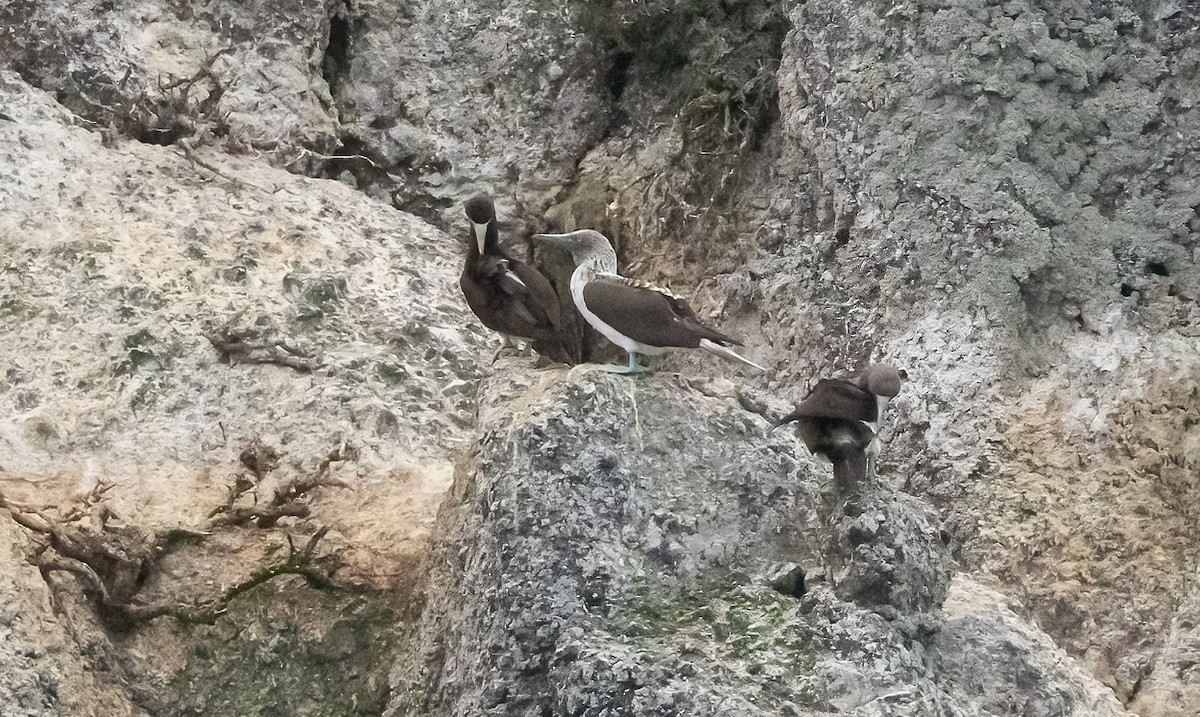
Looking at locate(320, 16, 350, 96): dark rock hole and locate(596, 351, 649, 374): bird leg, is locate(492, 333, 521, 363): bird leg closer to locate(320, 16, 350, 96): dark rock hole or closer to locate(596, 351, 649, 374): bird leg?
locate(596, 351, 649, 374): bird leg

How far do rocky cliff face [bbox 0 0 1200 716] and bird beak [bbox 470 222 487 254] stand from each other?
2.05 feet

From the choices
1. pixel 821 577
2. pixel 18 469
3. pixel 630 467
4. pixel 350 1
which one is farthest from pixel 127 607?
pixel 350 1

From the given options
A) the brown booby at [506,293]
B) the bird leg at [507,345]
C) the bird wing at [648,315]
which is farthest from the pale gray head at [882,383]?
the bird leg at [507,345]

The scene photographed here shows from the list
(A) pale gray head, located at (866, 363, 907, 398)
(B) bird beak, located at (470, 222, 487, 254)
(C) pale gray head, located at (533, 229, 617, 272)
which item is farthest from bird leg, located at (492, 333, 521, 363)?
(A) pale gray head, located at (866, 363, 907, 398)

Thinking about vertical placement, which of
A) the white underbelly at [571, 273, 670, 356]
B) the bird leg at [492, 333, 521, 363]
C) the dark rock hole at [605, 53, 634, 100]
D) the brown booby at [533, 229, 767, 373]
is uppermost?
the dark rock hole at [605, 53, 634, 100]

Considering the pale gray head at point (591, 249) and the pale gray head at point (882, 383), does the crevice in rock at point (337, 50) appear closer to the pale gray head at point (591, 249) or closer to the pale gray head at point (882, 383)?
the pale gray head at point (591, 249)

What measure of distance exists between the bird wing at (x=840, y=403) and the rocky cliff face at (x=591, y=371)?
0.81 ft

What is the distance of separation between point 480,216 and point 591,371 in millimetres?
1147

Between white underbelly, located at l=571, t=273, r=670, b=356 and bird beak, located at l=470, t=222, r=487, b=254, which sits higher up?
white underbelly, located at l=571, t=273, r=670, b=356

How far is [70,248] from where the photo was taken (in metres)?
5.71

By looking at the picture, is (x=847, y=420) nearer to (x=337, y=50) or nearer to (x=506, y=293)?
(x=506, y=293)

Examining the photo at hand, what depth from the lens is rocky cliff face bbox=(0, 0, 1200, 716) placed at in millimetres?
4148

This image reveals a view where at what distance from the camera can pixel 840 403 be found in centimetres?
422

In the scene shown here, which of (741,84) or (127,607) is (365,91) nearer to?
(741,84)
